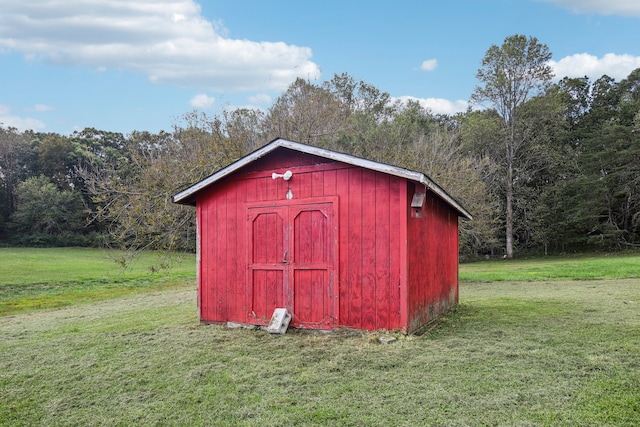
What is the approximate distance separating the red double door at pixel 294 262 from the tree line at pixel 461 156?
553 centimetres

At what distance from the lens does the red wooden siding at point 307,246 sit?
655 centimetres

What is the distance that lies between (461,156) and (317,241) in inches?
892

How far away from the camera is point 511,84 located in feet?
98.3

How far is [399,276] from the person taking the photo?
640cm

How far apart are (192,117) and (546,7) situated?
51.0 feet

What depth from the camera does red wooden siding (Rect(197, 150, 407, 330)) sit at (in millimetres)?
6551

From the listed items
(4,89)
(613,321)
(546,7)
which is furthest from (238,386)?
(4,89)

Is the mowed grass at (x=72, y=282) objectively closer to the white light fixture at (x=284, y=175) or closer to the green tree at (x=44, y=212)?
the white light fixture at (x=284, y=175)

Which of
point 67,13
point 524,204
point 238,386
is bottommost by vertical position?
point 238,386

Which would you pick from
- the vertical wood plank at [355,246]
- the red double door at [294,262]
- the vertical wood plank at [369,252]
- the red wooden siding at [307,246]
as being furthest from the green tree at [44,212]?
the vertical wood plank at [369,252]

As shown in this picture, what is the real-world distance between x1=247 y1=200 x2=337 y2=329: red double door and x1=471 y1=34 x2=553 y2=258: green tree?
1034 inches

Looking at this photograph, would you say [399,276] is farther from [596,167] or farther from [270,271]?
[596,167]

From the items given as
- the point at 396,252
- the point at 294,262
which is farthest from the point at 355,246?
the point at 294,262

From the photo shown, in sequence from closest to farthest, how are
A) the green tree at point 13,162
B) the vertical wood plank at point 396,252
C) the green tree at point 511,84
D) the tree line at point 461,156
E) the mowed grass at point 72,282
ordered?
1. the vertical wood plank at point 396,252
2. the mowed grass at point 72,282
3. the tree line at point 461,156
4. the green tree at point 511,84
5. the green tree at point 13,162
